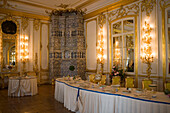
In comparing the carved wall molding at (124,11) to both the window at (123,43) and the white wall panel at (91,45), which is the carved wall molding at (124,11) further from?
the white wall panel at (91,45)

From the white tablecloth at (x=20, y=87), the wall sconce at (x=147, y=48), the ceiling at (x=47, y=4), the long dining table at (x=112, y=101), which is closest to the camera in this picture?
the long dining table at (x=112, y=101)

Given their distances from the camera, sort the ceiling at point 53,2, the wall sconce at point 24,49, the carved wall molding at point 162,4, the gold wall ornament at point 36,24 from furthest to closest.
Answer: the gold wall ornament at point 36,24 → the wall sconce at point 24,49 → the ceiling at point 53,2 → the carved wall molding at point 162,4

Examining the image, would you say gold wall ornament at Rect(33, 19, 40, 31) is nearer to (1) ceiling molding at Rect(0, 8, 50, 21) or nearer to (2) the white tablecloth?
(1) ceiling molding at Rect(0, 8, 50, 21)

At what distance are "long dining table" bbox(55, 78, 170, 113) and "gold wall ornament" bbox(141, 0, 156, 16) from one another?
391 centimetres

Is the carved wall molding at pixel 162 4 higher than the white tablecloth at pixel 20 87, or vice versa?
the carved wall molding at pixel 162 4

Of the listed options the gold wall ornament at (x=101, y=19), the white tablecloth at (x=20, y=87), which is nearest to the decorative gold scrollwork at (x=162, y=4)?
the gold wall ornament at (x=101, y=19)

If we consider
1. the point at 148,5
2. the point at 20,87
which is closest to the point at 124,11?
the point at 148,5

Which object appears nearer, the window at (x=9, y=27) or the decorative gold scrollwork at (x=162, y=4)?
the decorative gold scrollwork at (x=162, y=4)

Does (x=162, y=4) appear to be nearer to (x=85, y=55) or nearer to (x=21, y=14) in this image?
(x=85, y=55)

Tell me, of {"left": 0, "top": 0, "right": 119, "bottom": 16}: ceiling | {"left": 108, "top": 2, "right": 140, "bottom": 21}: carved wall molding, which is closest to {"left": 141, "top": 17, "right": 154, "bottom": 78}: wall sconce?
{"left": 108, "top": 2, "right": 140, "bottom": 21}: carved wall molding

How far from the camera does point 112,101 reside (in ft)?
11.6

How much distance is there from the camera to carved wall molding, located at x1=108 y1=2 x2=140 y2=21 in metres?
6.73

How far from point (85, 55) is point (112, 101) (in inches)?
241

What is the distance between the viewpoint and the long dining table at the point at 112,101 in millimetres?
3016
